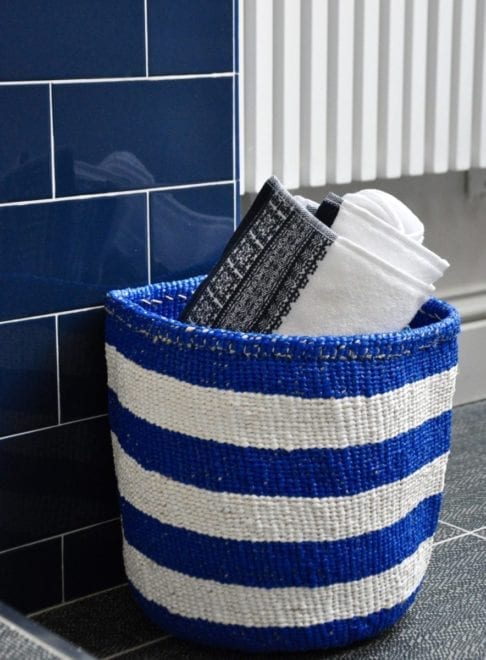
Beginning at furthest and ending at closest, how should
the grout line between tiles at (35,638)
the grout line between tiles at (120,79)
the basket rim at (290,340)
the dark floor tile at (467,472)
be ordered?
the dark floor tile at (467,472) < the grout line between tiles at (120,79) < the basket rim at (290,340) < the grout line between tiles at (35,638)

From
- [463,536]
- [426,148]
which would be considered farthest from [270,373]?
[426,148]

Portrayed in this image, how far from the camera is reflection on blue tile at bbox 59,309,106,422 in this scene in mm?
1403

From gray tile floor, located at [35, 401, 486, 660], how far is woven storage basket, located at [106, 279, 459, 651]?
0.03m

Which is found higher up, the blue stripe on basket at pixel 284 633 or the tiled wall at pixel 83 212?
the tiled wall at pixel 83 212

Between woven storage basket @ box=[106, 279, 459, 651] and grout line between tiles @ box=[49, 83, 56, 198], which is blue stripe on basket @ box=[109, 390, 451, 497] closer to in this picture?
woven storage basket @ box=[106, 279, 459, 651]

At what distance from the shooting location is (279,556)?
1.25m

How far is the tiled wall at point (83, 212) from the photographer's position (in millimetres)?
1325

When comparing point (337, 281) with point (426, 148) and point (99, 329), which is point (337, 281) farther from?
point (426, 148)

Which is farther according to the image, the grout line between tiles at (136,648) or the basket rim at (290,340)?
the grout line between tiles at (136,648)

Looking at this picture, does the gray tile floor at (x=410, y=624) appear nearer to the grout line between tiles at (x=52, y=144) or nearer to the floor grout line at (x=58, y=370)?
the floor grout line at (x=58, y=370)

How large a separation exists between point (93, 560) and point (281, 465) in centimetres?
39

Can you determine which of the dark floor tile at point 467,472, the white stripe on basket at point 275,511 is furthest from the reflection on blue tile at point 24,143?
the dark floor tile at point 467,472

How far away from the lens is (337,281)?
4.12 feet

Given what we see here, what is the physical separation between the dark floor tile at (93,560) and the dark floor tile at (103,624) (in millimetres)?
16
